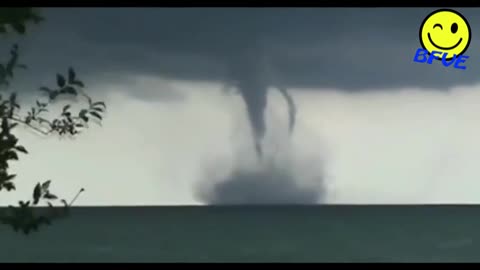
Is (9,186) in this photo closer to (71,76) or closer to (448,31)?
(71,76)

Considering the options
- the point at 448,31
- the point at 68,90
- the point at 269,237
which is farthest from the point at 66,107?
the point at 269,237

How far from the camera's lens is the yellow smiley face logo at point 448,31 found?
5207 mm

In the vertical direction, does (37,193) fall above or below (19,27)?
below

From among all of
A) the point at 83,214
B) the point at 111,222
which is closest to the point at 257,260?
the point at 111,222

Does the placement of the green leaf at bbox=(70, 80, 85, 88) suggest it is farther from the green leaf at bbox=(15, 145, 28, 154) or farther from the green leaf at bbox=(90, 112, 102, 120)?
the green leaf at bbox=(15, 145, 28, 154)

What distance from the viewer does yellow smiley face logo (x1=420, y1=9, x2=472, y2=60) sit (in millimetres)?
5207

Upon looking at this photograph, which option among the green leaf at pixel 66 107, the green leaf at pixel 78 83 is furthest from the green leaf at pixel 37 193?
the green leaf at pixel 78 83

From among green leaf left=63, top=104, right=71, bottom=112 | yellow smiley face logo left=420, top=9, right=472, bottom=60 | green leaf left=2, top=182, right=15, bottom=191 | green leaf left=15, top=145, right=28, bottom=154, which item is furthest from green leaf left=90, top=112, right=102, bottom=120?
yellow smiley face logo left=420, top=9, right=472, bottom=60

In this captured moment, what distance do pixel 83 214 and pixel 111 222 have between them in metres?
34.7

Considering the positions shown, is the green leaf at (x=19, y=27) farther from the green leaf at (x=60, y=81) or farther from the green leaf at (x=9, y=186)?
the green leaf at (x=9, y=186)

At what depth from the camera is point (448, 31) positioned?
17.6 ft

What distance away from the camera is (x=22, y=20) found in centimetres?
351
